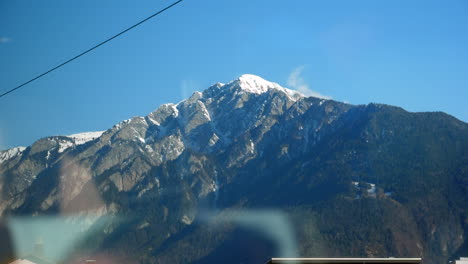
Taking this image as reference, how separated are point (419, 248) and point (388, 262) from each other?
179233mm

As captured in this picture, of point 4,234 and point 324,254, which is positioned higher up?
point 4,234

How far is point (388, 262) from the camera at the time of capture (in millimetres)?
29484

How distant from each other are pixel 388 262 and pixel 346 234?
571 feet

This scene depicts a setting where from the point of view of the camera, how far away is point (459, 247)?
19950 cm

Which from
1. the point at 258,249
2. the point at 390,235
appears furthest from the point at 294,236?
the point at 390,235

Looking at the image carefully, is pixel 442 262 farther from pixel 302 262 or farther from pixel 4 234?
pixel 302 262

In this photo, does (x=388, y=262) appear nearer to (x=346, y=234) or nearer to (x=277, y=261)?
(x=277, y=261)

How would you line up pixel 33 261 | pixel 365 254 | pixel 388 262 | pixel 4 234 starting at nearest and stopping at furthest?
1. pixel 388 262
2. pixel 33 261
3. pixel 4 234
4. pixel 365 254

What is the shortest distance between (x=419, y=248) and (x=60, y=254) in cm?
10605

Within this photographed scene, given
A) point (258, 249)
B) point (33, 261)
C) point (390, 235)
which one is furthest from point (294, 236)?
point (33, 261)

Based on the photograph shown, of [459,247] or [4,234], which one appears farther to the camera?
[459,247]

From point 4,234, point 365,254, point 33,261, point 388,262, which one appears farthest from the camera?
point 365,254

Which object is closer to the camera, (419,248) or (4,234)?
(4,234)

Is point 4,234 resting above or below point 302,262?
above
